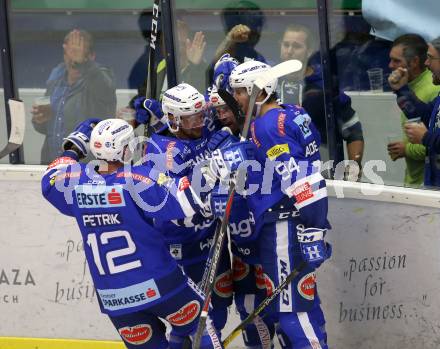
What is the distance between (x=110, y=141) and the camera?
541 cm

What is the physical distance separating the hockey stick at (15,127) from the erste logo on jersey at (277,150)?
1952 millimetres

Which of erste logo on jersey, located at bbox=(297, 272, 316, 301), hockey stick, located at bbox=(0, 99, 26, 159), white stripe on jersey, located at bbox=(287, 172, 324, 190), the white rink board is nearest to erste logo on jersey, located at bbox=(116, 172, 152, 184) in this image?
white stripe on jersey, located at bbox=(287, 172, 324, 190)

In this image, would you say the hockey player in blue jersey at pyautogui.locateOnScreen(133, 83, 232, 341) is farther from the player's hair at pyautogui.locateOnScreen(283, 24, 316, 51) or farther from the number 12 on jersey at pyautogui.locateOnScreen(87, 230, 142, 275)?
the player's hair at pyautogui.locateOnScreen(283, 24, 316, 51)

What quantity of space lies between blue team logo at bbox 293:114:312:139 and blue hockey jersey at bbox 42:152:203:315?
0.63m

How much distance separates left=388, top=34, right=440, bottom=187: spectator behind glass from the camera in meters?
5.98

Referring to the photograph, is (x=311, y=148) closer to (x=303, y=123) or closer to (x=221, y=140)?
(x=303, y=123)

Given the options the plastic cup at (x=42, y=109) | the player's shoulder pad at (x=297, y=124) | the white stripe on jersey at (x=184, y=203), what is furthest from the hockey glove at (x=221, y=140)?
the plastic cup at (x=42, y=109)

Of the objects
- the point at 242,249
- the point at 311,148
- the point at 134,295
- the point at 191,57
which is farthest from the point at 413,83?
the point at 134,295

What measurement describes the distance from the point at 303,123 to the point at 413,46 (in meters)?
0.81

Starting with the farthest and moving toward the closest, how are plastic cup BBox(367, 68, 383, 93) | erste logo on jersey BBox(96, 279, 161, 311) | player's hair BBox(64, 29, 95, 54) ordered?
player's hair BBox(64, 29, 95, 54) → plastic cup BBox(367, 68, 383, 93) → erste logo on jersey BBox(96, 279, 161, 311)

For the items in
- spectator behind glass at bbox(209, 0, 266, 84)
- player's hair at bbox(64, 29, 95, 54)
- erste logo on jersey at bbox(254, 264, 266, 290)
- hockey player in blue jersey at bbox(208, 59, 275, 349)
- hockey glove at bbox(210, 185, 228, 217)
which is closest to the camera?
hockey glove at bbox(210, 185, 228, 217)

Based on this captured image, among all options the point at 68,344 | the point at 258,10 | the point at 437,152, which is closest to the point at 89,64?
the point at 258,10

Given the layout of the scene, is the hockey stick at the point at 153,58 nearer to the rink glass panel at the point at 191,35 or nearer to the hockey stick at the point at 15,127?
the rink glass panel at the point at 191,35

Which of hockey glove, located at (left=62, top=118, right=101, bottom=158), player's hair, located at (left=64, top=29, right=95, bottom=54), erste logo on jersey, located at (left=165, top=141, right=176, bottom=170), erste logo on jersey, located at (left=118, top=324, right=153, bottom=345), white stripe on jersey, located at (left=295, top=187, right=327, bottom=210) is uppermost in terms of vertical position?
player's hair, located at (left=64, top=29, right=95, bottom=54)
